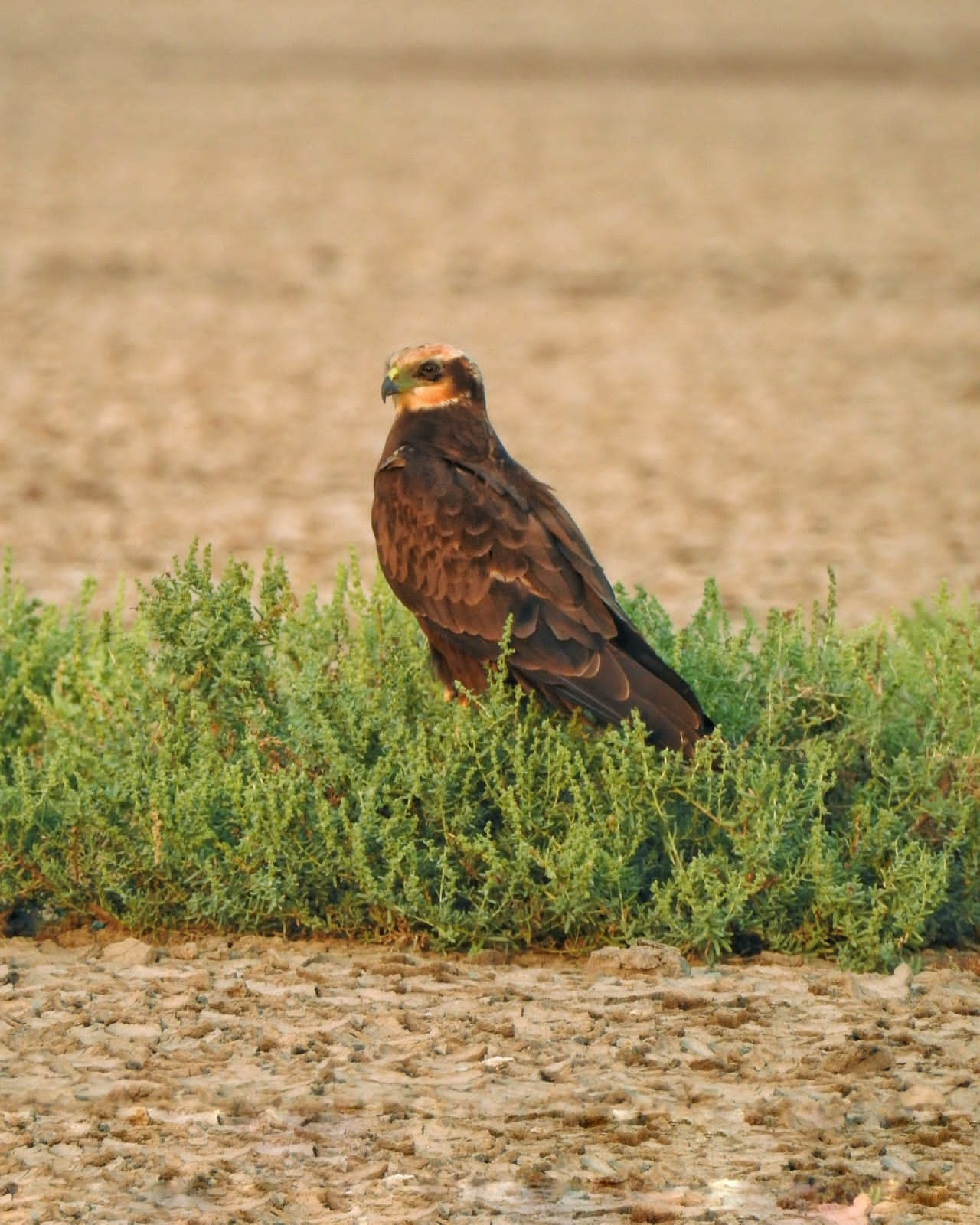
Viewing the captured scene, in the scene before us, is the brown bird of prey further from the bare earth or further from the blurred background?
the blurred background

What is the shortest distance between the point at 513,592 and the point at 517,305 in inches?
429

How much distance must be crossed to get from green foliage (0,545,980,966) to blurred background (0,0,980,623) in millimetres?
3438

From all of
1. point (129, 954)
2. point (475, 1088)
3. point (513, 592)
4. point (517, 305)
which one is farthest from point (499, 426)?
point (475, 1088)

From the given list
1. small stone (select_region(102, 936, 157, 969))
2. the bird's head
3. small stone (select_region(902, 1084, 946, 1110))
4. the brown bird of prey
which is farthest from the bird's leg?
small stone (select_region(902, 1084, 946, 1110))

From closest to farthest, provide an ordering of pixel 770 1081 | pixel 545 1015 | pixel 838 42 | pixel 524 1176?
1. pixel 524 1176
2. pixel 770 1081
3. pixel 545 1015
4. pixel 838 42

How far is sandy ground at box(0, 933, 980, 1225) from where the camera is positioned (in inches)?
147

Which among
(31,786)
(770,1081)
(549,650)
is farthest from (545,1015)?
(31,786)

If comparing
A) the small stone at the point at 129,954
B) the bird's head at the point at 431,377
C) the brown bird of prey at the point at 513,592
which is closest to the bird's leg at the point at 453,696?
the brown bird of prey at the point at 513,592

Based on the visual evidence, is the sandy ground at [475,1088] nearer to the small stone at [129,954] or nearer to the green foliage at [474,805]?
the small stone at [129,954]

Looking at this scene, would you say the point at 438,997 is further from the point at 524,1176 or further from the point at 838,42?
the point at 838,42

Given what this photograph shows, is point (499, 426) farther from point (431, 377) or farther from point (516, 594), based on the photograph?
point (516, 594)

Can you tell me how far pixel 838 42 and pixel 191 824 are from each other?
32939 millimetres

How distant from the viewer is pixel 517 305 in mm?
15727

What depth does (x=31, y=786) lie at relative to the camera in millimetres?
5434
